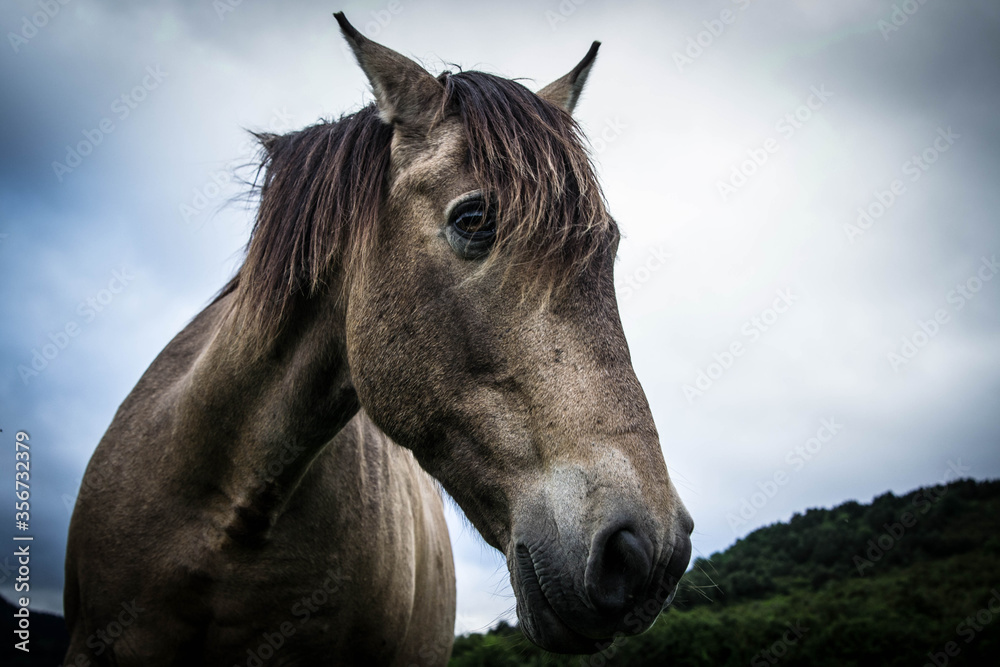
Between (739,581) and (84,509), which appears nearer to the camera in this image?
(84,509)

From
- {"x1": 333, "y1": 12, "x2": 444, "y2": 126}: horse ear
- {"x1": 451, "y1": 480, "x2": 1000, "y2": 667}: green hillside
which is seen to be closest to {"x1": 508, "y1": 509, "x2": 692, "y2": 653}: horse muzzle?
{"x1": 333, "y1": 12, "x2": 444, "y2": 126}: horse ear

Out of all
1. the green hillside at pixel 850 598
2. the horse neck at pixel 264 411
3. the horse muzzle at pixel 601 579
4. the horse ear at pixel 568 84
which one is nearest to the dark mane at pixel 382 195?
the horse neck at pixel 264 411

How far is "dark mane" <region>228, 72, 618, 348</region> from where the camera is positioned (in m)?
1.83

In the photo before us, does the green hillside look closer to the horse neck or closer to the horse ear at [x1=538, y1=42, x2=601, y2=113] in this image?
the horse neck

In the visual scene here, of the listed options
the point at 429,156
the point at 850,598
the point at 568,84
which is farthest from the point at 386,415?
the point at 850,598

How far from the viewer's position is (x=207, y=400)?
249 cm

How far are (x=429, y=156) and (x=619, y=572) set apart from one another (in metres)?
1.41

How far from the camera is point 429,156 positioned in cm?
207

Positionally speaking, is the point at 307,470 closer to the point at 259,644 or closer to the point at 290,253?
the point at 259,644

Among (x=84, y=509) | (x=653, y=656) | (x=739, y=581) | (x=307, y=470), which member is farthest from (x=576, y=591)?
(x=739, y=581)

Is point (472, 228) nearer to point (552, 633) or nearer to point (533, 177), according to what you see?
point (533, 177)

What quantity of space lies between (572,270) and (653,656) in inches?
328

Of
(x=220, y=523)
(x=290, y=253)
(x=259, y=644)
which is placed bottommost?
(x=259, y=644)

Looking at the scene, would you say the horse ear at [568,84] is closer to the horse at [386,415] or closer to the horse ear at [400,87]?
the horse at [386,415]
